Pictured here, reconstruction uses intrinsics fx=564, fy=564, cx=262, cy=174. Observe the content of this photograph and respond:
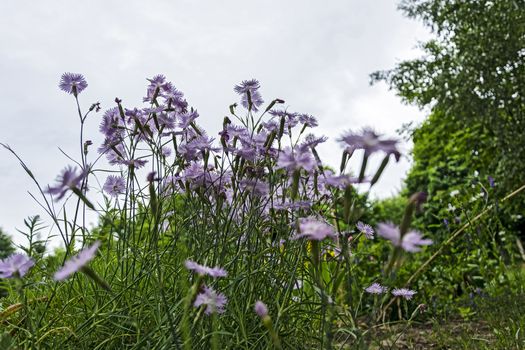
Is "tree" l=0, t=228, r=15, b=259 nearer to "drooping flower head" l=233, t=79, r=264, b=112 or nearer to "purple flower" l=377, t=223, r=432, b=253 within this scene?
"drooping flower head" l=233, t=79, r=264, b=112

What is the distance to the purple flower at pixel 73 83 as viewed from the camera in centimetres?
180

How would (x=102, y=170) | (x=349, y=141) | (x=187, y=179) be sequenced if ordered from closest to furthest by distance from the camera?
1. (x=349, y=141)
2. (x=187, y=179)
3. (x=102, y=170)

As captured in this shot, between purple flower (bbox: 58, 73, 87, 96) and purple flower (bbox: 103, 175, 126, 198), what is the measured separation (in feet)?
1.03

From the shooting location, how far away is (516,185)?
9.88 m

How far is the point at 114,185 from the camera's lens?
193 centimetres

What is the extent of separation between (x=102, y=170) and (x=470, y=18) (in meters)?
10.1

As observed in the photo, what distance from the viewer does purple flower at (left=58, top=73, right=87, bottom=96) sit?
1.80 metres

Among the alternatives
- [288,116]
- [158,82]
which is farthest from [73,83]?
[288,116]

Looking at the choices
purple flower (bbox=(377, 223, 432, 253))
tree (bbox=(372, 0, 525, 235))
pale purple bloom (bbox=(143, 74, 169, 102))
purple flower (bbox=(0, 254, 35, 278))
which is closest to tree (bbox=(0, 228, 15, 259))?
pale purple bloom (bbox=(143, 74, 169, 102))

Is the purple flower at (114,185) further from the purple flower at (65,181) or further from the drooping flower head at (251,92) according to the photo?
the purple flower at (65,181)

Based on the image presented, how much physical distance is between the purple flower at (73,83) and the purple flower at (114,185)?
0.31m

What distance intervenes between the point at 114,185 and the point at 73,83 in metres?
0.37

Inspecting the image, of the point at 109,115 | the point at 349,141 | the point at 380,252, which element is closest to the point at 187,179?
the point at 109,115

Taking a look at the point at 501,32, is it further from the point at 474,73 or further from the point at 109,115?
the point at 109,115
